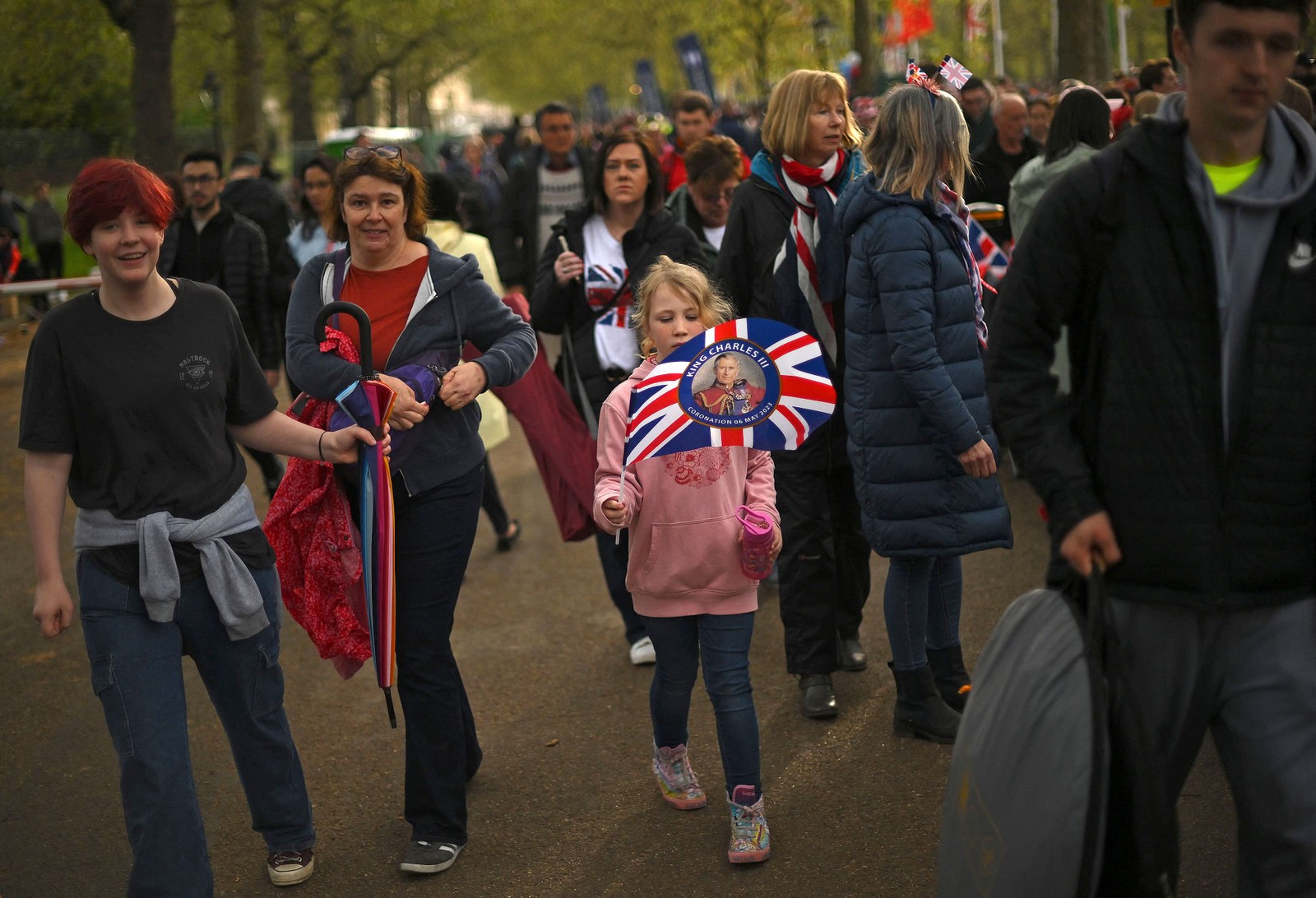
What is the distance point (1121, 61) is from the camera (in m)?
29.2

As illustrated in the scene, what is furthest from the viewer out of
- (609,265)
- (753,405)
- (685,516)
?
(609,265)

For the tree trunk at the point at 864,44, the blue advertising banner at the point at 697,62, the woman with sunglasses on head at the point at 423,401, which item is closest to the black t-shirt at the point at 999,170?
the woman with sunglasses on head at the point at 423,401

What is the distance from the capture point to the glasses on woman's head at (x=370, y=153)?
437 cm

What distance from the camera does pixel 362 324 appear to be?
13.5ft

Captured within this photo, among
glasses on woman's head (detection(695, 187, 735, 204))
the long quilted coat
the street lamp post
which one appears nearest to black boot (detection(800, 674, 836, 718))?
the long quilted coat

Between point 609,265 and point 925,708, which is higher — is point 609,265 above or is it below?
above

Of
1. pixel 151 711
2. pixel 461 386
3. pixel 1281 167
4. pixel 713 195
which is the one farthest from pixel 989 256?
pixel 151 711

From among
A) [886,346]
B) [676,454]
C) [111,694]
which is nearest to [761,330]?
[676,454]

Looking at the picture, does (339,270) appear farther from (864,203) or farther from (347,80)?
(347,80)

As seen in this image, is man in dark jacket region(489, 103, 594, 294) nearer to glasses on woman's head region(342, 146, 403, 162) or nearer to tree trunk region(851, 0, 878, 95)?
glasses on woman's head region(342, 146, 403, 162)

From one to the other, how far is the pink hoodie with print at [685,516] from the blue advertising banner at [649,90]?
28738 millimetres

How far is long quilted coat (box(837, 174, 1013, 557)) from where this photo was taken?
4.61 meters

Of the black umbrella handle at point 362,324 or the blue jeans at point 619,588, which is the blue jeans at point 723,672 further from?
the blue jeans at point 619,588

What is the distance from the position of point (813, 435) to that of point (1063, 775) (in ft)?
9.52
